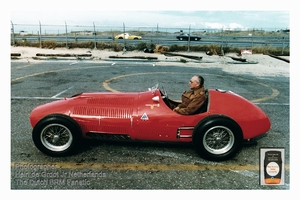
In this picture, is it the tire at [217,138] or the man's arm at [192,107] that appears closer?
the tire at [217,138]

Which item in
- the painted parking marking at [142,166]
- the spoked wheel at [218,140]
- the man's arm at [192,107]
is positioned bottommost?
the painted parking marking at [142,166]

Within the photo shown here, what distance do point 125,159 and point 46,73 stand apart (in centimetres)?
818

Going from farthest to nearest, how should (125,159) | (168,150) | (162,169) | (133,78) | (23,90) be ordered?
(133,78) → (23,90) → (168,150) → (125,159) → (162,169)

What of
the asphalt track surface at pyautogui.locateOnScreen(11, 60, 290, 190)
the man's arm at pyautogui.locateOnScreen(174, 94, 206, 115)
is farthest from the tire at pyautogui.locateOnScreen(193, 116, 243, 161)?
the man's arm at pyautogui.locateOnScreen(174, 94, 206, 115)

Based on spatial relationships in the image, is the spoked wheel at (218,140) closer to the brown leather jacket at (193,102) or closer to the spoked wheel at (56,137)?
the brown leather jacket at (193,102)

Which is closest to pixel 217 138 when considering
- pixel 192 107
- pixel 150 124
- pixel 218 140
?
pixel 218 140

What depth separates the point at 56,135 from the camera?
13.6ft

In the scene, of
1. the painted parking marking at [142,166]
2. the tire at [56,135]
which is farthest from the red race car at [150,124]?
the painted parking marking at [142,166]

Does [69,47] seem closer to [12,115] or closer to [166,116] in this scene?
[12,115]

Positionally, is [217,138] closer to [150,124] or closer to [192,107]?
[192,107]

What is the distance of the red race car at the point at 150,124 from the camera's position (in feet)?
13.4

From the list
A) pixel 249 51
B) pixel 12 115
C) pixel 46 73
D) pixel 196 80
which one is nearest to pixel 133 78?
pixel 46 73

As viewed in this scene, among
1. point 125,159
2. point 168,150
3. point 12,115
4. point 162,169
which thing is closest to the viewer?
point 162,169

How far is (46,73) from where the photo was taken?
435 inches
